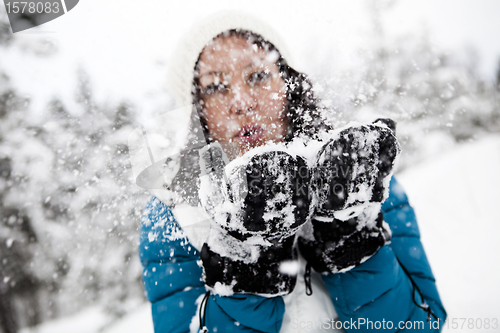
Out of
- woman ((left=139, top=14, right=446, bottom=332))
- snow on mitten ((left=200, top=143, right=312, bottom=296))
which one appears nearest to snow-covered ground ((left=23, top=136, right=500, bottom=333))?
woman ((left=139, top=14, right=446, bottom=332))

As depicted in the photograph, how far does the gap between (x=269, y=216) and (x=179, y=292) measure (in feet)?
1.61

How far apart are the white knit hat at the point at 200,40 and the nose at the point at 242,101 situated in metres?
0.25

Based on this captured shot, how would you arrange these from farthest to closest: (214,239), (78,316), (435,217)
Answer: (78,316), (435,217), (214,239)

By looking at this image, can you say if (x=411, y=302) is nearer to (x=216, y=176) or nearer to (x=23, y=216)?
(x=216, y=176)

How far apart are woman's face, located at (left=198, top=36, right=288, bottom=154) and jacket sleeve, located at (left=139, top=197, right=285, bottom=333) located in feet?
1.15

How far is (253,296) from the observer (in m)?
0.61

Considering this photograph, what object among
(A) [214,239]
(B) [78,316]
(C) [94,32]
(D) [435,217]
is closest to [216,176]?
(A) [214,239]

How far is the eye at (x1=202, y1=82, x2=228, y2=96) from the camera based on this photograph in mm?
599

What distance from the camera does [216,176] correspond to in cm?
46

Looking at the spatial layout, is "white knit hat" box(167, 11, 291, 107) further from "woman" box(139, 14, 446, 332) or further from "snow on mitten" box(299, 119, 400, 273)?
"snow on mitten" box(299, 119, 400, 273)

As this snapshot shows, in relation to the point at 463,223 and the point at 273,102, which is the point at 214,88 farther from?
the point at 463,223

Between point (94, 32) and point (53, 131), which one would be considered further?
point (53, 131)

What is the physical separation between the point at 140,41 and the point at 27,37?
0.62 metres

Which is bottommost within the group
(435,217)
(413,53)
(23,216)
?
(435,217)
